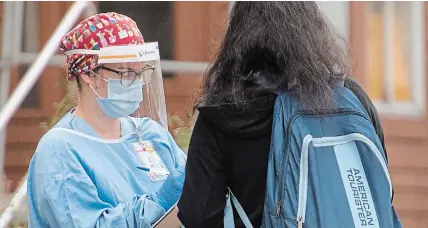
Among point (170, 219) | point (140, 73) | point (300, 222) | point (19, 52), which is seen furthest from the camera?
point (19, 52)

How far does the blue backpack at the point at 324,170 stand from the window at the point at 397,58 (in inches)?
210

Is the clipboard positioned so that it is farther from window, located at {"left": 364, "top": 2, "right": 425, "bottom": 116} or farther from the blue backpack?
window, located at {"left": 364, "top": 2, "right": 425, "bottom": 116}

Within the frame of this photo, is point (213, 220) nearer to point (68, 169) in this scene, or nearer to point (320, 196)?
point (320, 196)

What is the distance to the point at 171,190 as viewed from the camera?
311 centimetres

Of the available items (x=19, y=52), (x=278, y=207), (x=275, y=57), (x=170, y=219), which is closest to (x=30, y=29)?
(x=19, y=52)

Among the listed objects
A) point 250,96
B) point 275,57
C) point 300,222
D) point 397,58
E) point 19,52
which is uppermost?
point 275,57

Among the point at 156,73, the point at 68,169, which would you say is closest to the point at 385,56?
the point at 156,73

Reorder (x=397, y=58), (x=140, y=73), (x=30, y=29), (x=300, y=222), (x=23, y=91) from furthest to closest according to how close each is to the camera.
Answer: (x=397, y=58) → (x=30, y=29) → (x=23, y=91) → (x=140, y=73) → (x=300, y=222)

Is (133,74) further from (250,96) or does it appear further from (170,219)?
(250,96)

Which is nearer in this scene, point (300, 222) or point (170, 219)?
point (300, 222)

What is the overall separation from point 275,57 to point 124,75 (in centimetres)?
75

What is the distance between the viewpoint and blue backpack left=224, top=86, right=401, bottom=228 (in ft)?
9.02

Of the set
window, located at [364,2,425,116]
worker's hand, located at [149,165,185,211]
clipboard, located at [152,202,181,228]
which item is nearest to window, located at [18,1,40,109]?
window, located at [364,2,425,116]

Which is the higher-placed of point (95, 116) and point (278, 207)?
point (95, 116)
